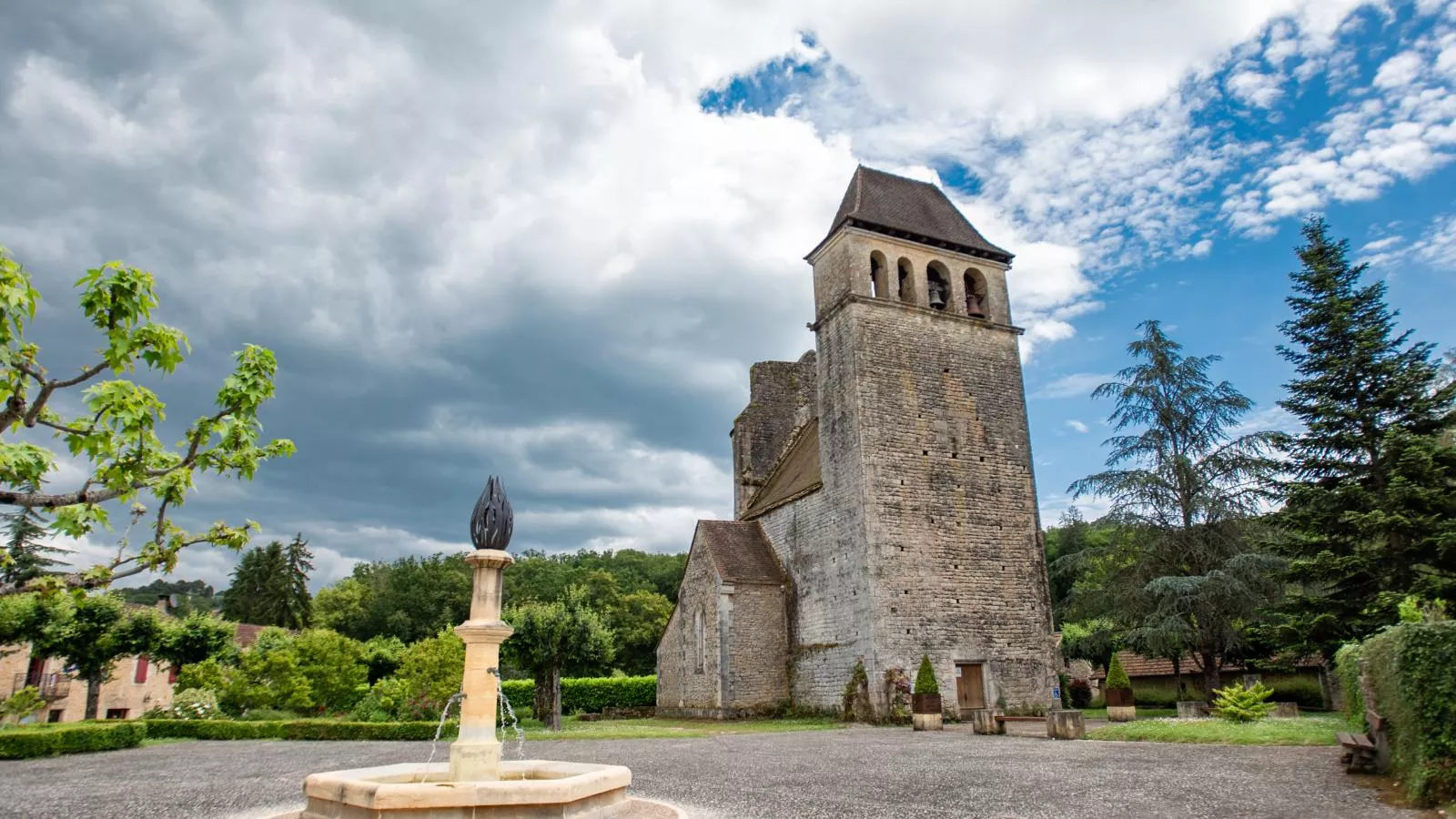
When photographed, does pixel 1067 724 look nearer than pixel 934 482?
Yes

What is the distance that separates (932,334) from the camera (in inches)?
A: 962

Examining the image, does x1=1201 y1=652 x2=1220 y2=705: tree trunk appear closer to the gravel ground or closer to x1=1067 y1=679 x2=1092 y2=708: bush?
x1=1067 y1=679 x2=1092 y2=708: bush

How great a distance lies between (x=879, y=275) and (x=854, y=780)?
58.5ft

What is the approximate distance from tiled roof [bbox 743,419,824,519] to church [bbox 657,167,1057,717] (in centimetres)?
16

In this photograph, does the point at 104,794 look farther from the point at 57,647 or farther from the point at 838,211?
the point at 838,211

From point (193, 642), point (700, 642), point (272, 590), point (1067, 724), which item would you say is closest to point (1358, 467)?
point (1067, 724)

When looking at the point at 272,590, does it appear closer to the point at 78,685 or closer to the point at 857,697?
the point at 78,685

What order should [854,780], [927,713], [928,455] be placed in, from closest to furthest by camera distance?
[854,780] → [927,713] → [928,455]

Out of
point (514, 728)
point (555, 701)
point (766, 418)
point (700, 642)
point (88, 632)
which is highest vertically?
point (766, 418)

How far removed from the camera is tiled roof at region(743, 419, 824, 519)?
84.8ft

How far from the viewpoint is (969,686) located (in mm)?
21688

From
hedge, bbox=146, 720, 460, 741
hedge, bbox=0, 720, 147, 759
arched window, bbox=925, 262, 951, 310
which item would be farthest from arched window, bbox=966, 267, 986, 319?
hedge, bbox=0, 720, 147, 759

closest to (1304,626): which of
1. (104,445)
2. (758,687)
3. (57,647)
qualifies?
(758,687)

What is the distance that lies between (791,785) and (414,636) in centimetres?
4775
